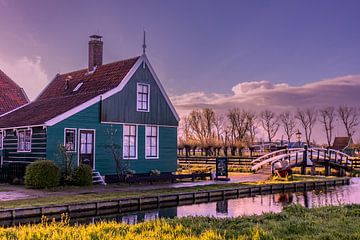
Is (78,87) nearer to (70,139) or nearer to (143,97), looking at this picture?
(143,97)

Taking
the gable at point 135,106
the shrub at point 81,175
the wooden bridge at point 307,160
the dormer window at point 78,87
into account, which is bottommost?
the shrub at point 81,175

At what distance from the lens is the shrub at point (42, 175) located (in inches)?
778

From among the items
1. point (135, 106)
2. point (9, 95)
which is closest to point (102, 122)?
point (135, 106)

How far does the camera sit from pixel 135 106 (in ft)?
81.5

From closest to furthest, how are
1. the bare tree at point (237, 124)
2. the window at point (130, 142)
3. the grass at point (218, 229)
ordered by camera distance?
1. the grass at point (218, 229)
2. the window at point (130, 142)
3. the bare tree at point (237, 124)

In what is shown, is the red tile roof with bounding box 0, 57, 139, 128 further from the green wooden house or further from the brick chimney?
the brick chimney

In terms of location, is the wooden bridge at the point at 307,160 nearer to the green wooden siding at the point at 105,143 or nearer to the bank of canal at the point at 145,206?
the green wooden siding at the point at 105,143

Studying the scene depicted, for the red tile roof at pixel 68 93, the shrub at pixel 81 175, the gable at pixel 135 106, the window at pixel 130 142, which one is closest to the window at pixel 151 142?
the gable at pixel 135 106

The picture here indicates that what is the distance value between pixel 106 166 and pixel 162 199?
6.43 metres

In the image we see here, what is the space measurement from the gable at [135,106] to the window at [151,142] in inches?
16.0

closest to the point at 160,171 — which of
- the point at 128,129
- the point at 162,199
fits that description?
the point at 128,129

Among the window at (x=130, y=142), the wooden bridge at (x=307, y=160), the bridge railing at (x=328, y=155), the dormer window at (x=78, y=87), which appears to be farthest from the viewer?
the bridge railing at (x=328, y=155)

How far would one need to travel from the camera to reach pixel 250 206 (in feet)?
57.7

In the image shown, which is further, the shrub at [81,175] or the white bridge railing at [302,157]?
the white bridge railing at [302,157]
